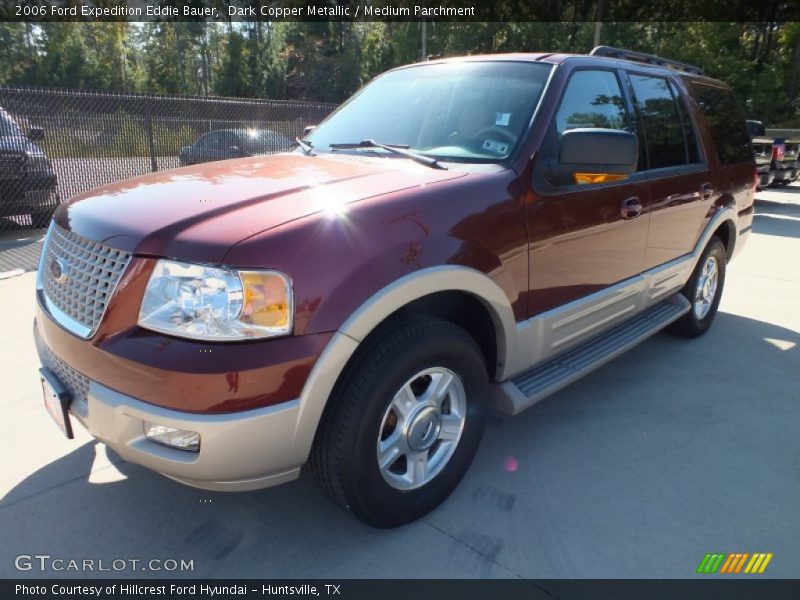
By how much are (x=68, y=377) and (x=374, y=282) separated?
1200mm

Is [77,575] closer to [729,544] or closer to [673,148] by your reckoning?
[729,544]

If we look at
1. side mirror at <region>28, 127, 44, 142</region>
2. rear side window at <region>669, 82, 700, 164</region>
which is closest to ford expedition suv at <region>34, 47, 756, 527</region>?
rear side window at <region>669, 82, 700, 164</region>

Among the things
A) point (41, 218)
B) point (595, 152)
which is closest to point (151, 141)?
point (41, 218)

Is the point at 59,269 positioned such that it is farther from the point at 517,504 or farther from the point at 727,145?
the point at 727,145

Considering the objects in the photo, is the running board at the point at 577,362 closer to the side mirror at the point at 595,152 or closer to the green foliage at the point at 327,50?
the side mirror at the point at 595,152

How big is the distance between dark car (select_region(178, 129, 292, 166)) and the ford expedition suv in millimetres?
8440

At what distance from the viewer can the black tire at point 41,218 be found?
8.46 m

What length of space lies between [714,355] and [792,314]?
1.59m

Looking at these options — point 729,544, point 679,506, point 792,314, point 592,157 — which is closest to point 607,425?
point 679,506

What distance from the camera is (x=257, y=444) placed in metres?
1.93

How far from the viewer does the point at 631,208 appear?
10.9ft

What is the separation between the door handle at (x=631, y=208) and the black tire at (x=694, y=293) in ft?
4.48

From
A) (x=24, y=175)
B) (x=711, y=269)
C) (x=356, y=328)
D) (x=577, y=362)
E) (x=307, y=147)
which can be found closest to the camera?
(x=356, y=328)

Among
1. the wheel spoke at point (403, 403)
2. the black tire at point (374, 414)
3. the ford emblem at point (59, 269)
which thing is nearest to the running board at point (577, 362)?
the black tire at point (374, 414)
